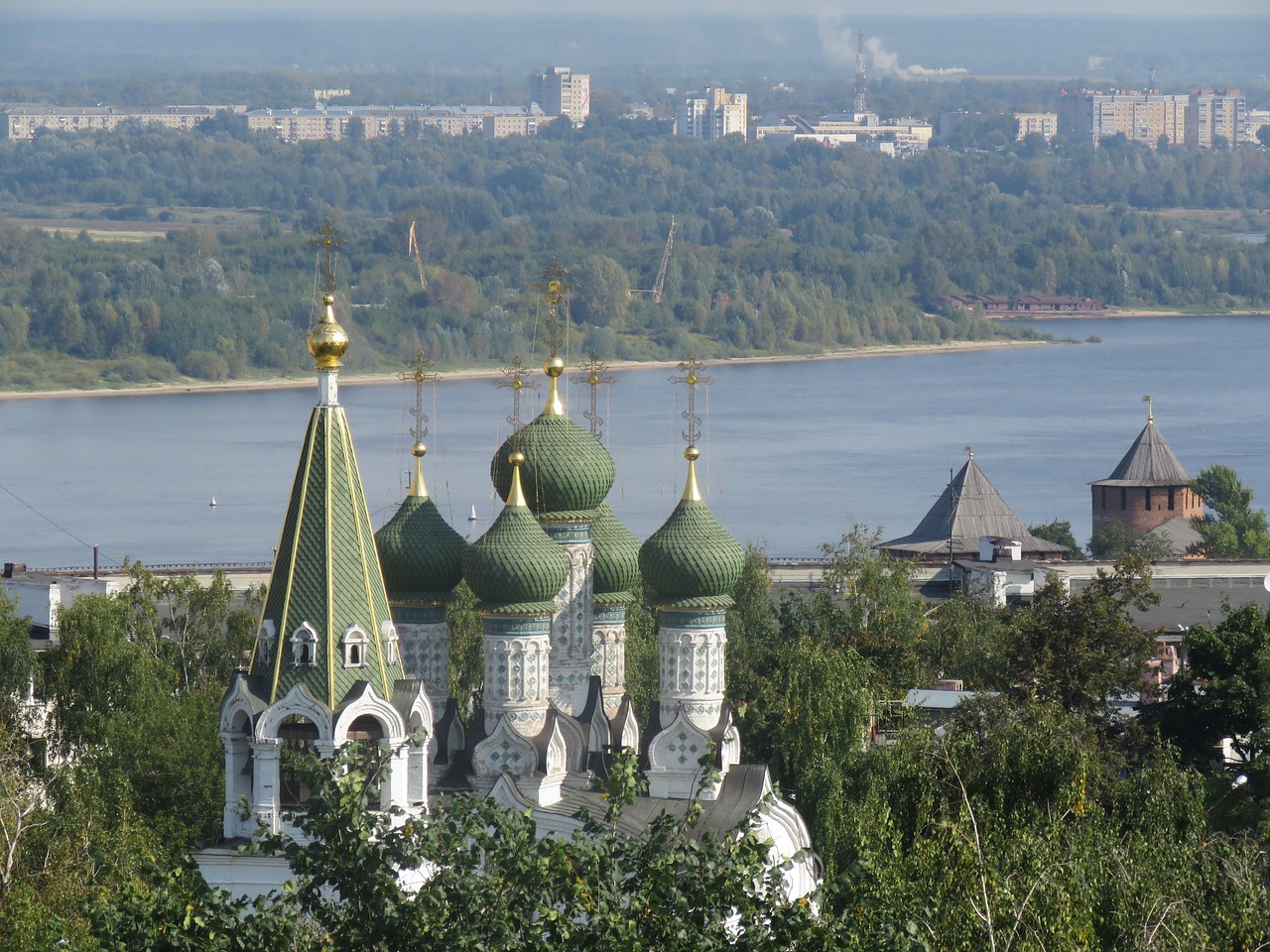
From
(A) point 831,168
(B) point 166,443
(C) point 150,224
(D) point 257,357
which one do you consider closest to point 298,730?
(B) point 166,443

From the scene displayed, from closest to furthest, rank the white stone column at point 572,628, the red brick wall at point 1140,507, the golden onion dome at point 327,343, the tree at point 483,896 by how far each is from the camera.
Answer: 1. the tree at point 483,896
2. the golden onion dome at point 327,343
3. the white stone column at point 572,628
4. the red brick wall at point 1140,507

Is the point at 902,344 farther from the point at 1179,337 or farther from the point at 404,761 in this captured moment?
the point at 404,761

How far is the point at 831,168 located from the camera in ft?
406

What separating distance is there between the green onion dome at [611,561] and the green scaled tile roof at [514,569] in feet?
1.55

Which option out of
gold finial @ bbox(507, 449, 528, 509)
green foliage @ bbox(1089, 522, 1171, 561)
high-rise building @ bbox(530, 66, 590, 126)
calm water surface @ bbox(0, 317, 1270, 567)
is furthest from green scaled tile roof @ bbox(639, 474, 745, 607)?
high-rise building @ bbox(530, 66, 590, 126)

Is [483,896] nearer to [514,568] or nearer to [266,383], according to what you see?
[514,568]

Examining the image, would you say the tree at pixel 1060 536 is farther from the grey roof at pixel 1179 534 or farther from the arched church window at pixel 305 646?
the arched church window at pixel 305 646

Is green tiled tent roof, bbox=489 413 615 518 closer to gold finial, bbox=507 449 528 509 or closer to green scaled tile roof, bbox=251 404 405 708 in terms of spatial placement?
gold finial, bbox=507 449 528 509

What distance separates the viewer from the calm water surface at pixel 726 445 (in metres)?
35.7

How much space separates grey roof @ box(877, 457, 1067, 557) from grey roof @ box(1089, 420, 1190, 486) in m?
3.25

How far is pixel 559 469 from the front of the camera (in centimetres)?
1198

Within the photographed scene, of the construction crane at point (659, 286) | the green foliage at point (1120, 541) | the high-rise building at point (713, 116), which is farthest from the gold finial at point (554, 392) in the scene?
the high-rise building at point (713, 116)

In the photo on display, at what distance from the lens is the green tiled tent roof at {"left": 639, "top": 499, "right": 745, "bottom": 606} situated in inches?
465

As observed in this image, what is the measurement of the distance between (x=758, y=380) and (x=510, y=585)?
55.2 meters
